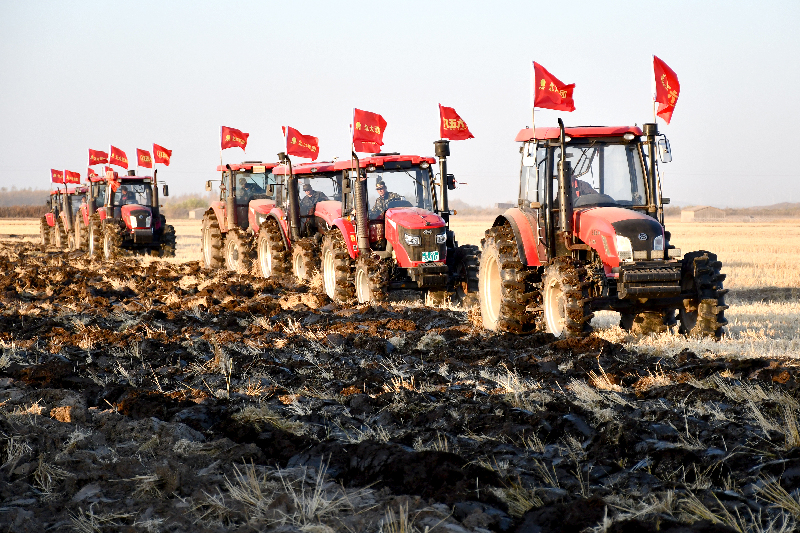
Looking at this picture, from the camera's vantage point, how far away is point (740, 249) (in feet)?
82.5

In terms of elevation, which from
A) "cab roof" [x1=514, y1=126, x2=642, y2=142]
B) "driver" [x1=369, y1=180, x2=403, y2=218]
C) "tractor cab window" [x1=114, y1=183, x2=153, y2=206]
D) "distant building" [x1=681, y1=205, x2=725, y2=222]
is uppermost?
"cab roof" [x1=514, y1=126, x2=642, y2=142]

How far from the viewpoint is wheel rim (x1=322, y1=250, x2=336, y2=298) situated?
1245 cm

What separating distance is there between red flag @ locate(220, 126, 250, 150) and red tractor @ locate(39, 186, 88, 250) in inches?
297

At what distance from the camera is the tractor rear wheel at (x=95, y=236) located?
2150 centimetres

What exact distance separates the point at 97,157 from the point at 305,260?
14898 mm

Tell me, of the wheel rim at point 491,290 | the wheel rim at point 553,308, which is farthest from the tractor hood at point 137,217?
the wheel rim at point 553,308

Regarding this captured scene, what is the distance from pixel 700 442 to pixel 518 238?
14.3 feet

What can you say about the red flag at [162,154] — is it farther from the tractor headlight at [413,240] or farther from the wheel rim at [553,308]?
the wheel rim at [553,308]

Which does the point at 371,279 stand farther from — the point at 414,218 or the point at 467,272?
the point at 467,272

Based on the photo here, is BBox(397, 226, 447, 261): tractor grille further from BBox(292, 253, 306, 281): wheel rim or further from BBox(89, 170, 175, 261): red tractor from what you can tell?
BBox(89, 170, 175, 261): red tractor

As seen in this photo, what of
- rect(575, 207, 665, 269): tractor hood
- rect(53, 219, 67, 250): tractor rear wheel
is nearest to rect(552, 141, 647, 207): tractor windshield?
rect(575, 207, 665, 269): tractor hood

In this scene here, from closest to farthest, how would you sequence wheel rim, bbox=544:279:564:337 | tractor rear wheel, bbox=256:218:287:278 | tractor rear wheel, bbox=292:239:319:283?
wheel rim, bbox=544:279:564:337 → tractor rear wheel, bbox=292:239:319:283 → tractor rear wheel, bbox=256:218:287:278

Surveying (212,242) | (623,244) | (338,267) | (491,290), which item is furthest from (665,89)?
(212,242)

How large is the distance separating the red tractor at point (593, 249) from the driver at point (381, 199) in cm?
273
